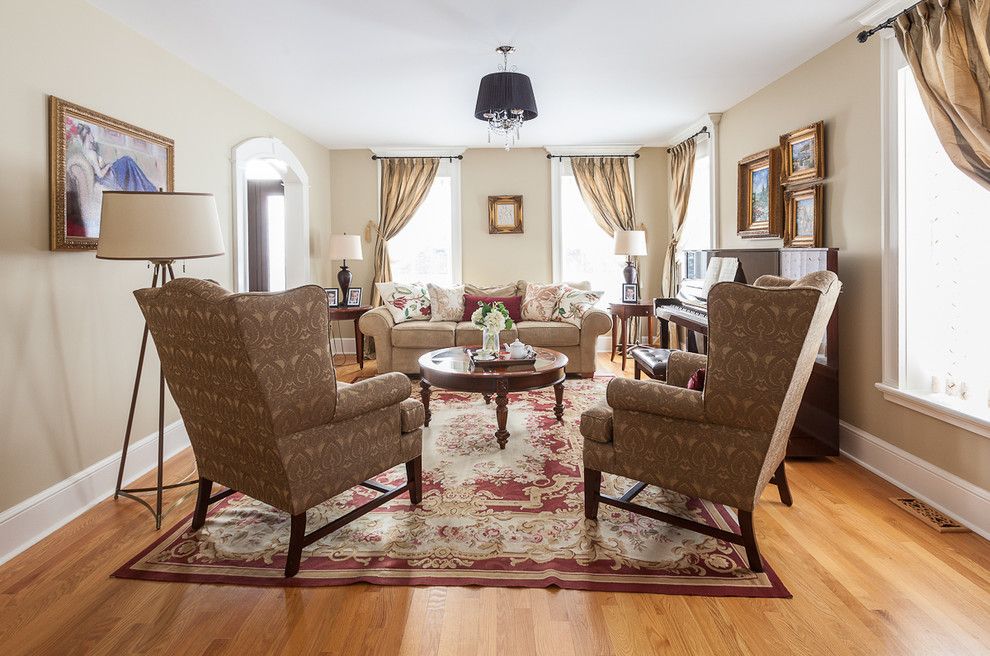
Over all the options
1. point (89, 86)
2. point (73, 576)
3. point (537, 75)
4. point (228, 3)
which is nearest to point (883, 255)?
point (537, 75)

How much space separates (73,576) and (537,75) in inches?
156

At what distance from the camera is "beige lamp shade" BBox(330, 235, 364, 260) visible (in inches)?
250

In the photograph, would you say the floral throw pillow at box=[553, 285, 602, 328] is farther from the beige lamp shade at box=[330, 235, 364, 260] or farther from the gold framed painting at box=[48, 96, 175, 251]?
the gold framed painting at box=[48, 96, 175, 251]

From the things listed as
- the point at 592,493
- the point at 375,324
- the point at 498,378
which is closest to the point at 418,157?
the point at 375,324

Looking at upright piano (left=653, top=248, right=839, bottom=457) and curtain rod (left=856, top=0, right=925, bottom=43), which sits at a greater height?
curtain rod (left=856, top=0, right=925, bottom=43)

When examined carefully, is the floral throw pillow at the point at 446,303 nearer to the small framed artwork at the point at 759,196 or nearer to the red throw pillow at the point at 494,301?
the red throw pillow at the point at 494,301

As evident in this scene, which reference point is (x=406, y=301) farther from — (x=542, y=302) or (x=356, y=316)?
(x=542, y=302)

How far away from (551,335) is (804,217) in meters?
2.39

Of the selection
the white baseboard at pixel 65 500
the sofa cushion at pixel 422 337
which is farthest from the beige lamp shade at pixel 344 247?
the white baseboard at pixel 65 500

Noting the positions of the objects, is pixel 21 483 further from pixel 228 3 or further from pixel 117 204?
pixel 228 3

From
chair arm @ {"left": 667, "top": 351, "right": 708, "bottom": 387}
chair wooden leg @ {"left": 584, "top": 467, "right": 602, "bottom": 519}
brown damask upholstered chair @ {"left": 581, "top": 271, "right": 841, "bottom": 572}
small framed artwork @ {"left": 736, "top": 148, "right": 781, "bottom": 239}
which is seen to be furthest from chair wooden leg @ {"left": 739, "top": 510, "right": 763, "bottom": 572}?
small framed artwork @ {"left": 736, "top": 148, "right": 781, "bottom": 239}

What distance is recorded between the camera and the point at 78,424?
112 inches

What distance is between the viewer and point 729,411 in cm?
209

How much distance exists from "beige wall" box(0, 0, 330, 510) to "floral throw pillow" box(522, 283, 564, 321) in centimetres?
337
